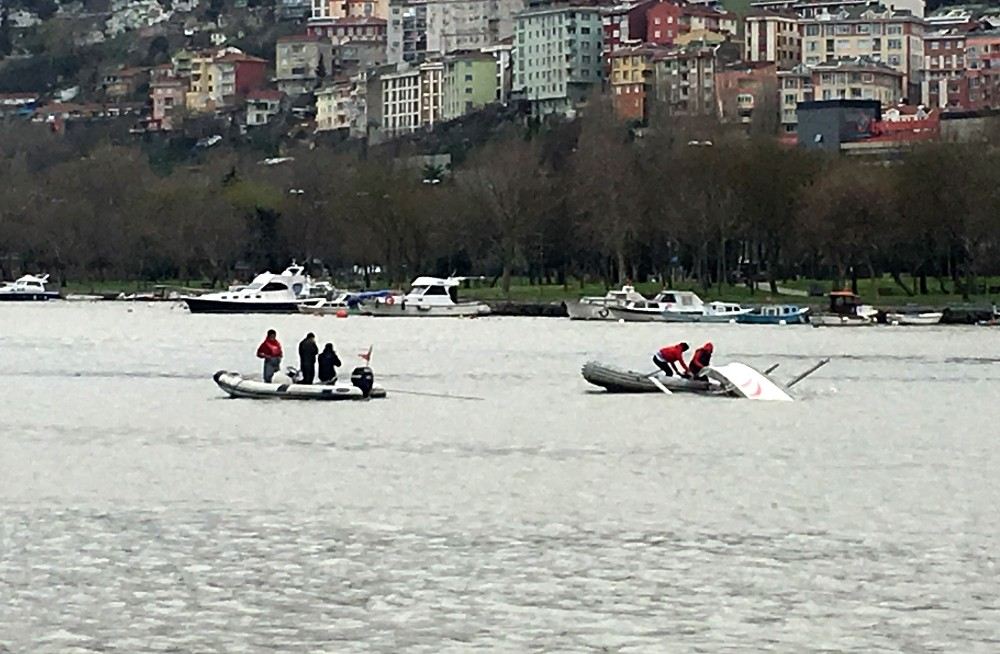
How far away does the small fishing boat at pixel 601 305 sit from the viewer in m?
123

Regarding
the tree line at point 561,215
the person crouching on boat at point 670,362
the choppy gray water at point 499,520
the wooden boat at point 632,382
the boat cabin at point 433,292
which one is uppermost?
the tree line at point 561,215

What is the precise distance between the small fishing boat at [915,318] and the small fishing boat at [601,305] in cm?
1224

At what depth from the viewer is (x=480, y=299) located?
5600 inches

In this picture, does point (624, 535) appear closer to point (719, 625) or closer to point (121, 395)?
point (719, 625)

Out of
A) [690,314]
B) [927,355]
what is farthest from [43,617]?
[690,314]

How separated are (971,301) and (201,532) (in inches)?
3652

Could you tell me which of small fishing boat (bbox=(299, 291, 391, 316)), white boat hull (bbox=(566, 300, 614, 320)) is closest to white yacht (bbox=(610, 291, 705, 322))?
white boat hull (bbox=(566, 300, 614, 320))

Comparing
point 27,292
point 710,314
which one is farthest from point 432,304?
point 27,292

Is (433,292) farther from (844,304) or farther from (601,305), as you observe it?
(844,304)

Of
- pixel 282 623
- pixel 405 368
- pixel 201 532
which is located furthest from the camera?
pixel 405 368

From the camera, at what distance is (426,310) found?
131625mm

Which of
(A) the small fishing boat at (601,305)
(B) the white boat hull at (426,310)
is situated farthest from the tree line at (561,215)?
(B) the white boat hull at (426,310)

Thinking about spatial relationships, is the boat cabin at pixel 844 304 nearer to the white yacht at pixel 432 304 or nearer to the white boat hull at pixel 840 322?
the white boat hull at pixel 840 322

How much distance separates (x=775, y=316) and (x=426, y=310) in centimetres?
2153
